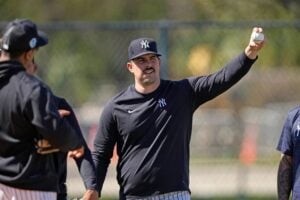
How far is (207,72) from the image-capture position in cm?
1446

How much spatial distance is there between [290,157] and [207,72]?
5698 mm

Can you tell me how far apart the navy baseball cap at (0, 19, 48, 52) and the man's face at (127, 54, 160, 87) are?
1.70m

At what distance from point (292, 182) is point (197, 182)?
24.2ft

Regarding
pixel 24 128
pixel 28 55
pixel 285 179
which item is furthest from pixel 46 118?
pixel 285 179

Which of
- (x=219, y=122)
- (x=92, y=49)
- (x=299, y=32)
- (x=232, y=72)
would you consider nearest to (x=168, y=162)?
(x=232, y=72)

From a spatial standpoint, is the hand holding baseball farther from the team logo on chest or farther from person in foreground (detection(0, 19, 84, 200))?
person in foreground (detection(0, 19, 84, 200))

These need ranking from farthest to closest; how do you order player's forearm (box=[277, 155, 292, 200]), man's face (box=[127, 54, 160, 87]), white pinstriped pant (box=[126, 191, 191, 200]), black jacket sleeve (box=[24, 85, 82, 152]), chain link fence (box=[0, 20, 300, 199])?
chain link fence (box=[0, 20, 300, 199]), man's face (box=[127, 54, 160, 87]), white pinstriped pant (box=[126, 191, 191, 200]), player's forearm (box=[277, 155, 292, 200]), black jacket sleeve (box=[24, 85, 82, 152])

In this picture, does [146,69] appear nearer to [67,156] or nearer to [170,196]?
[170,196]

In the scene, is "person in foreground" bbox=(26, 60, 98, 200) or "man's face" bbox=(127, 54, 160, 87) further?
"man's face" bbox=(127, 54, 160, 87)

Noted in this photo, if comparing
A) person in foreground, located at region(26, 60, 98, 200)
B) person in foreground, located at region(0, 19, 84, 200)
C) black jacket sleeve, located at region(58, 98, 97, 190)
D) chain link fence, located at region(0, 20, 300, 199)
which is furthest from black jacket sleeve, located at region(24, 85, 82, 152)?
chain link fence, located at region(0, 20, 300, 199)

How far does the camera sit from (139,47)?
9195mm

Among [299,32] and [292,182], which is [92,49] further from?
[292,182]

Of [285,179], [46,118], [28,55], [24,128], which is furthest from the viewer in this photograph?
[285,179]

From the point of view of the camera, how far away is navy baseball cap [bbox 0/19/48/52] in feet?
24.5
